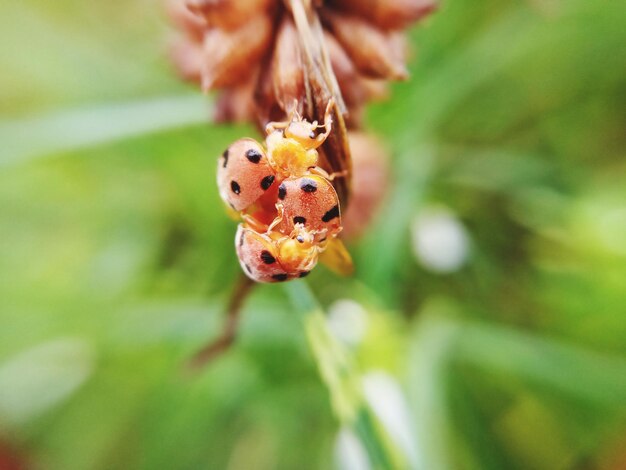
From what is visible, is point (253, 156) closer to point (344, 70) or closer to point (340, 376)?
point (344, 70)

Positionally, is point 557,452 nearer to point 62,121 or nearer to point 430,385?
point 430,385

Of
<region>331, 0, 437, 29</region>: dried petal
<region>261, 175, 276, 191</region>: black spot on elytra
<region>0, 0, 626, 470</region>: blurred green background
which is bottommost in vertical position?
<region>0, 0, 626, 470</region>: blurred green background

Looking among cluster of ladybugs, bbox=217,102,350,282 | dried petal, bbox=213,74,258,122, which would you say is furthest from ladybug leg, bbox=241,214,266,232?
dried petal, bbox=213,74,258,122

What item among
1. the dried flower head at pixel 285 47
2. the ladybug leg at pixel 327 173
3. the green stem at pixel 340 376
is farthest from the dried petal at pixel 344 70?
the green stem at pixel 340 376

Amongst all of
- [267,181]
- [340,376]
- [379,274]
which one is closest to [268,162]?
[267,181]

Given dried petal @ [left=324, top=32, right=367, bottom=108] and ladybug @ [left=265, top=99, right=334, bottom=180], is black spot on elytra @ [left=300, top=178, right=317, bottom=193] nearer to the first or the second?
ladybug @ [left=265, top=99, right=334, bottom=180]

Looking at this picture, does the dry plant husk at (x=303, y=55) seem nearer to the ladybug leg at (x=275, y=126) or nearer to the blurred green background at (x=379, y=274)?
the ladybug leg at (x=275, y=126)

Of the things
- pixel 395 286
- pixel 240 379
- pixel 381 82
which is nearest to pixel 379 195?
pixel 395 286
